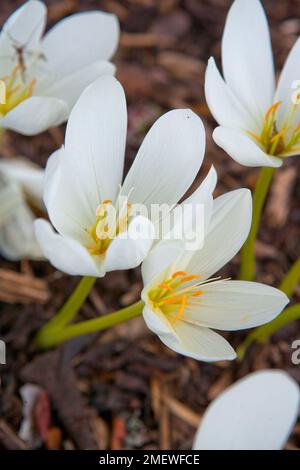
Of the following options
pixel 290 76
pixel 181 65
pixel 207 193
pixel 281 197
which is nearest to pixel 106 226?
pixel 207 193

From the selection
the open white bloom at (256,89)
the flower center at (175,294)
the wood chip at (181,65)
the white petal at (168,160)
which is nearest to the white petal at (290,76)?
the open white bloom at (256,89)

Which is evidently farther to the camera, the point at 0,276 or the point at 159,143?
the point at 0,276

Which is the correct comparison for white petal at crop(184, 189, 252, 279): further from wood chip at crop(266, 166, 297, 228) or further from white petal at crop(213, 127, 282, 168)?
wood chip at crop(266, 166, 297, 228)

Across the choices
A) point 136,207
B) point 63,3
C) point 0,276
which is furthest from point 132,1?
point 136,207

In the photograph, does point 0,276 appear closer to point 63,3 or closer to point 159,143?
point 159,143

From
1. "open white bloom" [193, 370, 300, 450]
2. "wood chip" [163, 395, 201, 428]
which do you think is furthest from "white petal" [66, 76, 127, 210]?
"wood chip" [163, 395, 201, 428]

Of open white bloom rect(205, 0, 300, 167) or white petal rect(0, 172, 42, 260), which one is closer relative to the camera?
open white bloom rect(205, 0, 300, 167)

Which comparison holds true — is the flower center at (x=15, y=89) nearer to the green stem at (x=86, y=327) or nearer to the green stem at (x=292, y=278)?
the green stem at (x=86, y=327)
